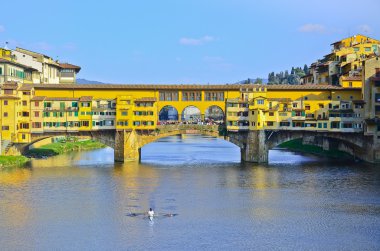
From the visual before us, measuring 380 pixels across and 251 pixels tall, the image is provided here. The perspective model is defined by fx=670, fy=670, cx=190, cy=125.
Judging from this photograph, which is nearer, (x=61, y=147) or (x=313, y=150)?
(x=313, y=150)

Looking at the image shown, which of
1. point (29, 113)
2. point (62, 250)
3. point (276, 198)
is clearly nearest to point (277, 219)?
point (276, 198)

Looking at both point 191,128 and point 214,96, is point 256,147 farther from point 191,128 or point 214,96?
A: point 214,96

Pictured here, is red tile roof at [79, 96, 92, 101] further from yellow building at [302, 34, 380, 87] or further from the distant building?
yellow building at [302, 34, 380, 87]

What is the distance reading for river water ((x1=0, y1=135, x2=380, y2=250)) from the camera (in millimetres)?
41469

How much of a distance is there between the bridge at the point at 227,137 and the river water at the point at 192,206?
8.79ft

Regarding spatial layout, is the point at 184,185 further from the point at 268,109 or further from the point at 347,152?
the point at 347,152

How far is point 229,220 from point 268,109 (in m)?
36.8

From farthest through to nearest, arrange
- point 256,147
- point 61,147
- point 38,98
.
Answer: point 61,147 < point 256,147 < point 38,98

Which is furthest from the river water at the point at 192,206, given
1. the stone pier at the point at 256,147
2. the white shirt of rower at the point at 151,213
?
the stone pier at the point at 256,147

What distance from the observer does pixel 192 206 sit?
52219mm

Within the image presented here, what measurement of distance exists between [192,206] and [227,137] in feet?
106

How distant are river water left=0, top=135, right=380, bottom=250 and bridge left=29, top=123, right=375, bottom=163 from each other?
2.68 metres

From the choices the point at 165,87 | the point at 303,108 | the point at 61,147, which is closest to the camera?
the point at 303,108

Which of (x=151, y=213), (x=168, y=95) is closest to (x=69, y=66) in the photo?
(x=168, y=95)
